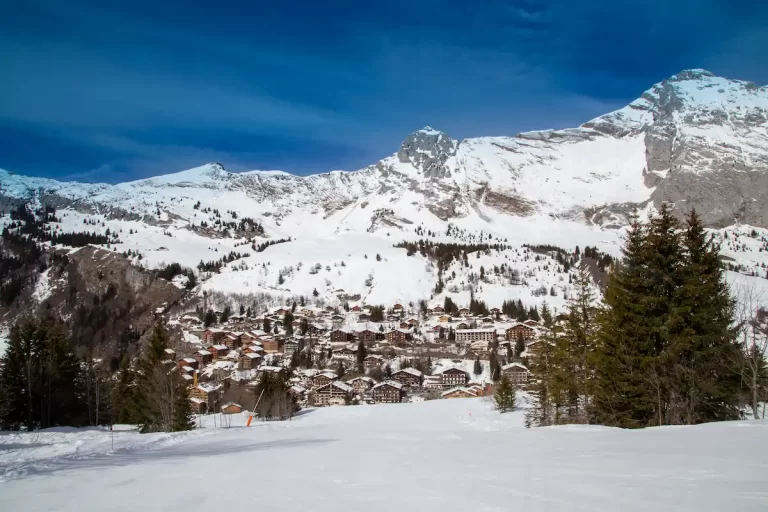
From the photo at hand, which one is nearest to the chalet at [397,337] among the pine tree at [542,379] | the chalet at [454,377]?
the chalet at [454,377]

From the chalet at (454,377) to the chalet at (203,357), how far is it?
49231mm

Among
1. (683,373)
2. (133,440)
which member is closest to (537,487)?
(683,373)

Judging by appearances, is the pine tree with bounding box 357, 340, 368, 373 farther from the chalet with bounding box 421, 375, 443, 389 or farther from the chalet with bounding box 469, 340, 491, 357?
the chalet with bounding box 469, 340, 491, 357

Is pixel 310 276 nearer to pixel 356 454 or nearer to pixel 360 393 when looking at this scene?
pixel 360 393

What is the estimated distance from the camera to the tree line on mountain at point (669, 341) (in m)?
17.3

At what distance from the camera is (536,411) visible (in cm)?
2931

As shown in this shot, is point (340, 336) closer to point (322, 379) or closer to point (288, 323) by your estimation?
point (288, 323)

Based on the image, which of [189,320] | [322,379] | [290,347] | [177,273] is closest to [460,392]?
[322,379]

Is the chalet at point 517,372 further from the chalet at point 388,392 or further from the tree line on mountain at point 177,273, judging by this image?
the tree line on mountain at point 177,273

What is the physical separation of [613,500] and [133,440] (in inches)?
620

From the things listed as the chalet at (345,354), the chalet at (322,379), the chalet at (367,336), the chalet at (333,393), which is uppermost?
the chalet at (367,336)

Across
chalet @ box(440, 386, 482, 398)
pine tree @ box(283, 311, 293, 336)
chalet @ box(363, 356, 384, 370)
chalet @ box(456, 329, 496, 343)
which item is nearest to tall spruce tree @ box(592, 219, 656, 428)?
chalet @ box(440, 386, 482, 398)

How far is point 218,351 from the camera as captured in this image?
103125mm

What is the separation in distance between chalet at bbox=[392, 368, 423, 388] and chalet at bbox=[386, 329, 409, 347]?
97.2 feet
